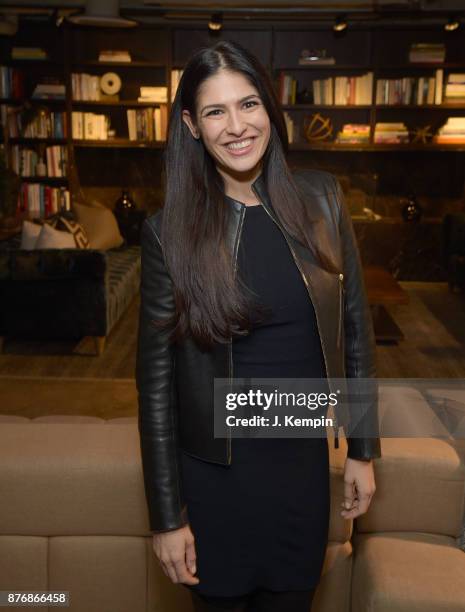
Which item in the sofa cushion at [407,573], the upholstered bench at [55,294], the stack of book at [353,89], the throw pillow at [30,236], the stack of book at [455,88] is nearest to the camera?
the sofa cushion at [407,573]

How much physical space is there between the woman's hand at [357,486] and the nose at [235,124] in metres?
0.60

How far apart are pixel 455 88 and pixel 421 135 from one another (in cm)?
51

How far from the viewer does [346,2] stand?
254 inches

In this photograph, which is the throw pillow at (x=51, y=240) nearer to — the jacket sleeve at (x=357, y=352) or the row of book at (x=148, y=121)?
the row of book at (x=148, y=121)

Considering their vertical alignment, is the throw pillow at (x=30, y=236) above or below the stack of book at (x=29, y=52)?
below

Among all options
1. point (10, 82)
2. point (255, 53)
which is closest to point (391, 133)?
point (255, 53)

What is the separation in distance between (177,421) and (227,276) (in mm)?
262

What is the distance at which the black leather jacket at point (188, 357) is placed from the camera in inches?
49.0

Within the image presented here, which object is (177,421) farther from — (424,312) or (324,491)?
(424,312)

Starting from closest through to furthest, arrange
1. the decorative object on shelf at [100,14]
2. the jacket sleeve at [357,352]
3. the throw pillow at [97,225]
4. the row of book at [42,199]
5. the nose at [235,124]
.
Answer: the nose at [235,124] → the jacket sleeve at [357,352] → the decorative object on shelf at [100,14] → the throw pillow at [97,225] → the row of book at [42,199]

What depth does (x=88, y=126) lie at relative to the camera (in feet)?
23.4

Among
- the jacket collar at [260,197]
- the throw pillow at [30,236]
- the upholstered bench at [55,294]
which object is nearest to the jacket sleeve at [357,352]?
the jacket collar at [260,197]

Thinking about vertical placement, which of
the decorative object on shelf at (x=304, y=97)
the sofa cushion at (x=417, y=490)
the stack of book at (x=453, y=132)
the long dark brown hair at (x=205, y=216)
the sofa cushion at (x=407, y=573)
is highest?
the decorative object on shelf at (x=304, y=97)

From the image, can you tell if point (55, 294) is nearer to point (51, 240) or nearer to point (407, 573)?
point (51, 240)
